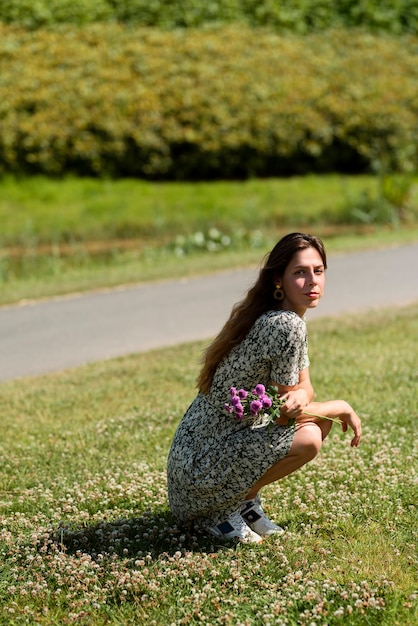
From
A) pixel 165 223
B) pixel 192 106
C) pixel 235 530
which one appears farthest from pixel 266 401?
pixel 192 106

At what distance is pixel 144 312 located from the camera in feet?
33.1

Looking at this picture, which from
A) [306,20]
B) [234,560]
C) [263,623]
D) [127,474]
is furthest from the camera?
[306,20]

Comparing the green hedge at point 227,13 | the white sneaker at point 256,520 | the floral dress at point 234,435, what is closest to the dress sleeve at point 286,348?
the floral dress at point 234,435

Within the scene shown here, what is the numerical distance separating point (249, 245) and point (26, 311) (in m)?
4.49

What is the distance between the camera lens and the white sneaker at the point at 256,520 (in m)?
4.54

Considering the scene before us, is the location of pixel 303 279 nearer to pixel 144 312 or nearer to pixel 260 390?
pixel 260 390

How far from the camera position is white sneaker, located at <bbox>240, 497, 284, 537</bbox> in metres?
4.54

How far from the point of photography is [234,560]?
422 cm

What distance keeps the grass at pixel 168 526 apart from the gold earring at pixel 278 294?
3.46 feet

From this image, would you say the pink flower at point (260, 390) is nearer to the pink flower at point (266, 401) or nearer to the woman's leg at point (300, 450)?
the pink flower at point (266, 401)

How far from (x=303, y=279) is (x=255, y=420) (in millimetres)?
638

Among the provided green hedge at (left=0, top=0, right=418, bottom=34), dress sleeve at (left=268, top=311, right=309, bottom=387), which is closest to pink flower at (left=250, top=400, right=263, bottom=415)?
dress sleeve at (left=268, top=311, right=309, bottom=387)

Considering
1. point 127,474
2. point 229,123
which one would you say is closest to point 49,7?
point 229,123

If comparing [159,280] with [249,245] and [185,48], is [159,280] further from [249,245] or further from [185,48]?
[185,48]
